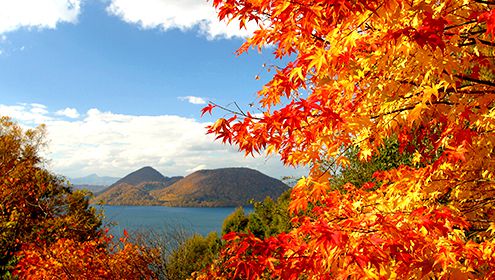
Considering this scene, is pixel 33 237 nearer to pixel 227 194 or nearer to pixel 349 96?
pixel 349 96

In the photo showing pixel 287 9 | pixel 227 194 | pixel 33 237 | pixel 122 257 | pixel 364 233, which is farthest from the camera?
pixel 227 194

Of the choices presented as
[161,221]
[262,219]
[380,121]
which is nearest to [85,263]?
Answer: [380,121]

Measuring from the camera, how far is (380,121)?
381 centimetres

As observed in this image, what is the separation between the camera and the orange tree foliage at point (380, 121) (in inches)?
113

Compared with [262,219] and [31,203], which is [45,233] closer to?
[31,203]

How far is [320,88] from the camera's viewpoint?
12.8 feet

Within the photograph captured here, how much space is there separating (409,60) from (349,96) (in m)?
0.67

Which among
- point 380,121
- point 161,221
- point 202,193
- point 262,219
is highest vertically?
point 380,121

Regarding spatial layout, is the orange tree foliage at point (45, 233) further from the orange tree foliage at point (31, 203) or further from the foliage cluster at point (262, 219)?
the foliage cluster at point (262, 219)

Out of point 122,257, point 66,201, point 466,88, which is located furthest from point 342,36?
point 66,201

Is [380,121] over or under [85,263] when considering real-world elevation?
over

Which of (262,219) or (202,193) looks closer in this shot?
(262,219)

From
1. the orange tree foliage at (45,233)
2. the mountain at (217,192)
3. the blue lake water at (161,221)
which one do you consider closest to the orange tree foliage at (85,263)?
the orange tree foliage at (45,233)

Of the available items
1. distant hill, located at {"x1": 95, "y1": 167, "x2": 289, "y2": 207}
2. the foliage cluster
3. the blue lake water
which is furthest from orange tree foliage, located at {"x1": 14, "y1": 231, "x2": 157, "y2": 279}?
distant hill, located at {"x1": 95, "y1": 167, "x2": 289, "y2": 207}
